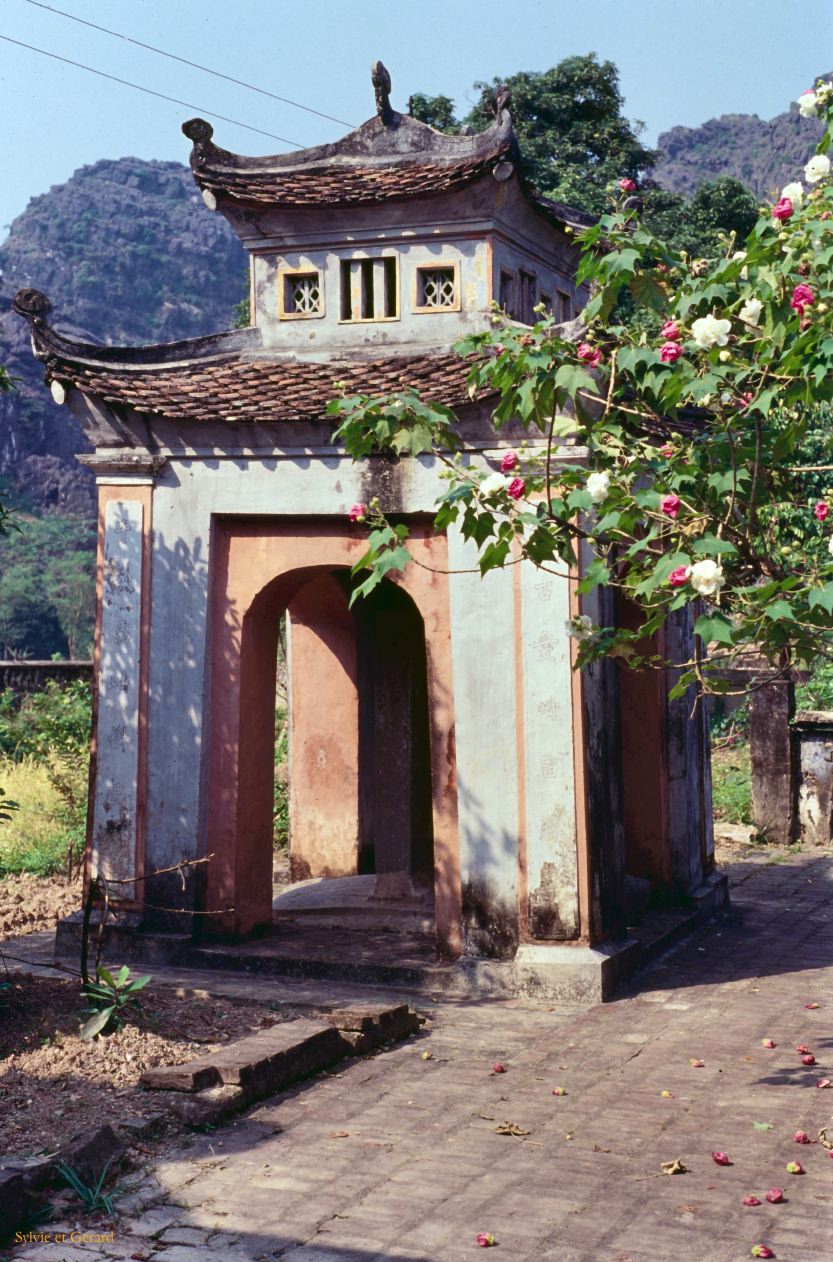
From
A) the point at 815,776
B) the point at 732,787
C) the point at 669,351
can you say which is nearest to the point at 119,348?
the point at 669,351

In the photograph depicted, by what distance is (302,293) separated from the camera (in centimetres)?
1127

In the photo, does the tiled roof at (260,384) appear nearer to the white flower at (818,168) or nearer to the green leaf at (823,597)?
the white flower at (818,168)

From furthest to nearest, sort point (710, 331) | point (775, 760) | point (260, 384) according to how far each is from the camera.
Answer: point (775, 760) < point (260, 384) < point (710, 331)

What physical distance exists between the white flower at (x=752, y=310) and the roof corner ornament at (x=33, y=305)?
6.34m

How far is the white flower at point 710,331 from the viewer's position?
17.6 feet

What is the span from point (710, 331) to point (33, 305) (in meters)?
6.62

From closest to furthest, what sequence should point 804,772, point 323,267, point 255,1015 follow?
point 255,1015 → point 323,267 → point 804,772

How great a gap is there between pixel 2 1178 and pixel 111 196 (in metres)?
115

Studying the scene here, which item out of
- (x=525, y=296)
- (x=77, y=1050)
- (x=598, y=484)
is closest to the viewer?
(x=598, y=484)

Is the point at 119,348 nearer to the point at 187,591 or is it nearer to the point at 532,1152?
the point at 187,591

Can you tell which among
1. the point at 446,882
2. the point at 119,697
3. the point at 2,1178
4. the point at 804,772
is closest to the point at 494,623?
the point at 446,882

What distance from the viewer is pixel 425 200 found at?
A: 10.8 metres

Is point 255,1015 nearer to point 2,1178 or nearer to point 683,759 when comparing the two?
point 2,1178

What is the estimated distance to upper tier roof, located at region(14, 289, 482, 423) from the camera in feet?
32.1
